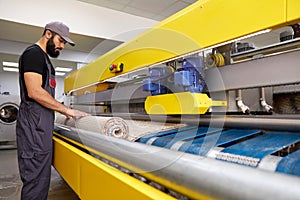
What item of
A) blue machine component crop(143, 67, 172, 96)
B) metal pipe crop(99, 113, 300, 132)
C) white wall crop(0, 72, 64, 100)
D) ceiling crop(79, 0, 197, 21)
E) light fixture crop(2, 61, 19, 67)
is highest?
ceiling crop(79, 0, 197, 21)

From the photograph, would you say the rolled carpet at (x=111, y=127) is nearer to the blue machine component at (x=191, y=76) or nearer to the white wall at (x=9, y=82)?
the blue machine component at (x=191, y=76)

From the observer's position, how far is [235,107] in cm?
126

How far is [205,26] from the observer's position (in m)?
0.94

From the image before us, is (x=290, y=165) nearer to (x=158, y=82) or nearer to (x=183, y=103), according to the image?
(x=183, y=103)

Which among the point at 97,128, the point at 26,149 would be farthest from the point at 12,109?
the point at 97,128

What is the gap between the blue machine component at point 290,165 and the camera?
60 centimetres

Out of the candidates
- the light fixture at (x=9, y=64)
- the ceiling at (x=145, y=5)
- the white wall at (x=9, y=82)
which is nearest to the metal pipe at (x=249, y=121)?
the ceiling at (x=145, y=5)

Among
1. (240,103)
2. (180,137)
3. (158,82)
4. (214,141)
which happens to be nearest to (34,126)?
(158,82)

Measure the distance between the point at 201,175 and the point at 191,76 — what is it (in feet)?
1.98

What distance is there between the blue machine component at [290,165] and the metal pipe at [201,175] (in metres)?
0.15

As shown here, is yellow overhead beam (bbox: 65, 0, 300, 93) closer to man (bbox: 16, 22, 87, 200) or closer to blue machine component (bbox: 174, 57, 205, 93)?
blue machine component (bbox: 174, 57, 205, 93)

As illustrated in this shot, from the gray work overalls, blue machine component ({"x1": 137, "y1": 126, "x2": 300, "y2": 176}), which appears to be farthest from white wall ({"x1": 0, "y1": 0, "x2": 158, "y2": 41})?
blue machine component ({"x1": 137, "y1": 126, "x2": 300, "y2": 176})

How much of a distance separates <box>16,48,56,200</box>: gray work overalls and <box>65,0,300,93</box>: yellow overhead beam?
674mm

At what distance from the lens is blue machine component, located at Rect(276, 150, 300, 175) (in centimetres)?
60
